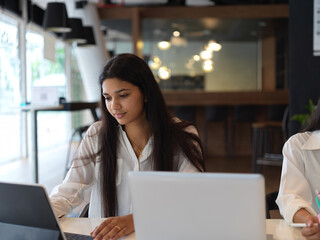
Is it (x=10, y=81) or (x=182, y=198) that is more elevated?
(x=10, y=81)

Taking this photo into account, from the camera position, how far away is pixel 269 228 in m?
1.28

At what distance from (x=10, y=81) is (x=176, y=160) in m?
6.12

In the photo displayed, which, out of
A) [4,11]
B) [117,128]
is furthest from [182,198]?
[4,11]

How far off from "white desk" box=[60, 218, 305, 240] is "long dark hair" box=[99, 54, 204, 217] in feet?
1.17

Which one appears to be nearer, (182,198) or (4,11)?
(182,198)

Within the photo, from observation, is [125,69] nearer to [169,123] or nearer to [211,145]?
[169,123]

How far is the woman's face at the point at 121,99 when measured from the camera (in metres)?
1.69

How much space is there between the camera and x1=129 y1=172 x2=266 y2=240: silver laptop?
878mm

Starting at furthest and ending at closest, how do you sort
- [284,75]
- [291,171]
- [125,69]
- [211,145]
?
[284,75] < [211,145] < [125,69] < [291,171]

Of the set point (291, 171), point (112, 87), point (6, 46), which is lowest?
point (291, 171)

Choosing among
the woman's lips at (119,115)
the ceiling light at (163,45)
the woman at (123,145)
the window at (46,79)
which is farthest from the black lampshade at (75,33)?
the woman's lips at (119,115)

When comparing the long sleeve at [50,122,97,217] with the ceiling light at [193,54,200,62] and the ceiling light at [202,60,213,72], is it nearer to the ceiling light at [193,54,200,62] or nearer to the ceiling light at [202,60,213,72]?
the ceiling light at [202,60,213,72]

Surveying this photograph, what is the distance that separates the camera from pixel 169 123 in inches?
70.5

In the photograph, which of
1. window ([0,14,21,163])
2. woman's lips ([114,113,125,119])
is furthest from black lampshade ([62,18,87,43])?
woman's lips ([114,113,125,119])
